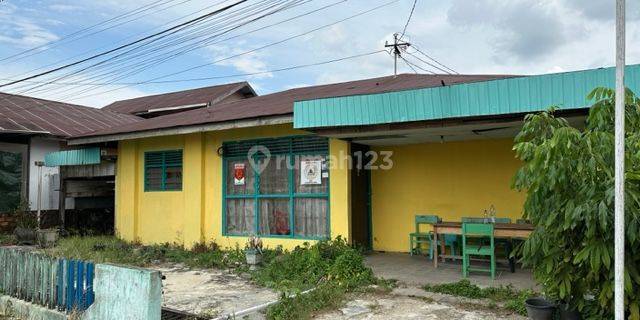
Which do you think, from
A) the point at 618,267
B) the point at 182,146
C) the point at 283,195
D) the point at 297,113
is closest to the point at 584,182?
the point at 618,267

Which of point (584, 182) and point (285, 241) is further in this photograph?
point (285, 241)

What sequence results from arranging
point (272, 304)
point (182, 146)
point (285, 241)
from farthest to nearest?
1. point (182, 146)
2. point (285, 241)
3. point (272, 304)

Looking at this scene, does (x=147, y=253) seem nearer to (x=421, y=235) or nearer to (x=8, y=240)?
(x=8, y=240)

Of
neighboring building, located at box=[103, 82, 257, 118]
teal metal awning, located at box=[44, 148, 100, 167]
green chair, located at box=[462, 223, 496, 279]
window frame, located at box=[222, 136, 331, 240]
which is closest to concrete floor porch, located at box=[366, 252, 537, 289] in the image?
green chair, located at box=[462, 223, 496, 279]

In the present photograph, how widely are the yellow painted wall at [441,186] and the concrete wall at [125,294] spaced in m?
5.75

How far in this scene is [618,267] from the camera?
314cm

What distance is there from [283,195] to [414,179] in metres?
2.62

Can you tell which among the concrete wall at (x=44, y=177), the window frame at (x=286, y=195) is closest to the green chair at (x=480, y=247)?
the window frame at (x=286, y=195)

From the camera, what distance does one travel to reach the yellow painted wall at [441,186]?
27.8 feet

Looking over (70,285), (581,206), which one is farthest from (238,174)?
(581,206)

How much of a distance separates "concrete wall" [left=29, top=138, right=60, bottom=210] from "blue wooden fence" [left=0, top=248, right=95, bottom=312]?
8.73 metres

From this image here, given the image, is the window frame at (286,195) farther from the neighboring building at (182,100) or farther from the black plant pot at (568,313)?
the neighboring building at (182,100)

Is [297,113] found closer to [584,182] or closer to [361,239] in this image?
[361,239]

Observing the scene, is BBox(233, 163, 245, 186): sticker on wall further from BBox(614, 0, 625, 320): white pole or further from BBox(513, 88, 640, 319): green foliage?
BBox(614, 0, 625, 320): white pole
